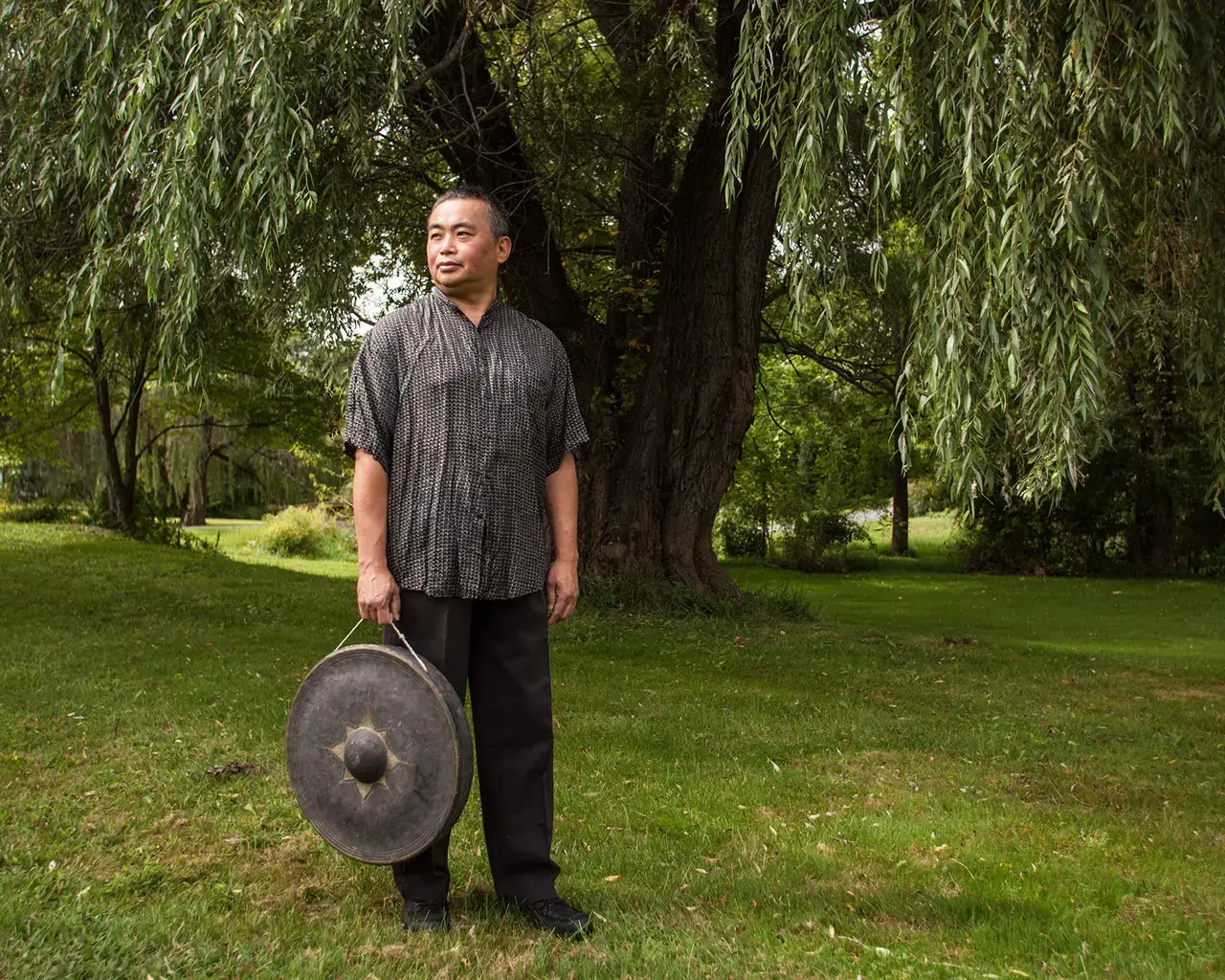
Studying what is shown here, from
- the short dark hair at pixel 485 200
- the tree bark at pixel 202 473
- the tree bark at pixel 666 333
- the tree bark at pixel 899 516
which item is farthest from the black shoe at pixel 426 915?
the tree bark at pixel 899 516

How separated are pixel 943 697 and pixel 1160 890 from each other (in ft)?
12.8

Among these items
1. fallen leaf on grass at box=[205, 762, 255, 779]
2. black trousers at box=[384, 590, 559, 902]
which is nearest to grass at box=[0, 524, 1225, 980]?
fallen leaf on grass at box=[205, 762, 255, 779]

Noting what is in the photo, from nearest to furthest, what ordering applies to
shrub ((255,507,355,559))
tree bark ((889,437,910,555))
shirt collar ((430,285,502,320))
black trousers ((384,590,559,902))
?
black trousers ((384,590,559,902))
shirt collar ((430,285,502,320))
tree bark ((889,437,910,555))
shrub ((255,507,355,559))

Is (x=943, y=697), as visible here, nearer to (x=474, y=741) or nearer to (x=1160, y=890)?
(x=1160, y=890)

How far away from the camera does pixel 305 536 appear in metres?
26.4

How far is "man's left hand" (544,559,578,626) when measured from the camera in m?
3.60

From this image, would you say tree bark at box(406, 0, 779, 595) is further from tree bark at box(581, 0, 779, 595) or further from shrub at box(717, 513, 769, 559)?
shrub at box(717, 513, 769, 559)

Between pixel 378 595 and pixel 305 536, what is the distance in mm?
24019

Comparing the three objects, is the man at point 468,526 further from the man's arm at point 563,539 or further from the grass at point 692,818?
the grass at point 692,818

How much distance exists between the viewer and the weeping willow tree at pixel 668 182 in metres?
4.43

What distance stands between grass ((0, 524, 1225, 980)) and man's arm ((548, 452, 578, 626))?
0.96 m

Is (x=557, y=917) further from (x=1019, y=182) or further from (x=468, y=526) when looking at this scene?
(x=1019, y=182)

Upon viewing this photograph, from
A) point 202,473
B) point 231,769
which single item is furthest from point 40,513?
point 231,769

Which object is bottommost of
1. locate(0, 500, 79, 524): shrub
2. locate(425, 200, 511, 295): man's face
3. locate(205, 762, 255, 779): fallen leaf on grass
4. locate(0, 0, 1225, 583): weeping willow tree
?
locate(205, 762, 255, 779): fallen leaf on grass
